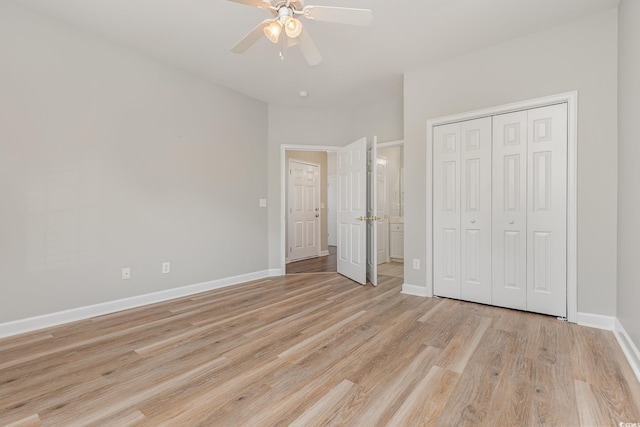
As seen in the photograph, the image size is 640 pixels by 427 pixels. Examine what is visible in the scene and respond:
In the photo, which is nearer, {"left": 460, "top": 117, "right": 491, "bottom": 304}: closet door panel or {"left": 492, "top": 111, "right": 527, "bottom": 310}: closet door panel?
{"left": 492, "top": 111, "right": 527, "bottom": 310}: closet door panel

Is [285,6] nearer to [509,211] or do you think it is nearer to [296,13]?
[296,13]

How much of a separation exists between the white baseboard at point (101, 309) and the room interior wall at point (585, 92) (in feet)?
12.2

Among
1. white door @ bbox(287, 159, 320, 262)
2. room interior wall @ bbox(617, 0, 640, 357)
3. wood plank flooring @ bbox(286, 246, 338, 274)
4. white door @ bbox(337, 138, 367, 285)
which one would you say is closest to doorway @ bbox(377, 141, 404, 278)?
wood plank flooring @ bbox(286, 246, 338, 274)

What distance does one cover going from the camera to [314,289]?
3.80m

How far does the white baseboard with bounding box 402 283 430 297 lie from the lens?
11.3 ft

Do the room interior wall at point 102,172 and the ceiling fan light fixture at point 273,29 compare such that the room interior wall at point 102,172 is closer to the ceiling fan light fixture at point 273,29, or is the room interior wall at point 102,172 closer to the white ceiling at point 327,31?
the white ceiling at point 327,31

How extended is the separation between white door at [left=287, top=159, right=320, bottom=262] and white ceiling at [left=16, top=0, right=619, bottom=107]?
272 centimetres

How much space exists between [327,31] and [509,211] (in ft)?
8.19

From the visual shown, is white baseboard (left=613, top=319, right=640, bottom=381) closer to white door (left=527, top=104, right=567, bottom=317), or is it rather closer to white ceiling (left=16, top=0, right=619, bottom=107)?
white door (left=527, top=104, right=567, bottom=317)

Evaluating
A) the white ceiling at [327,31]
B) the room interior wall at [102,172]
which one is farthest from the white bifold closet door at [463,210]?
the room interior wall at [102,172]

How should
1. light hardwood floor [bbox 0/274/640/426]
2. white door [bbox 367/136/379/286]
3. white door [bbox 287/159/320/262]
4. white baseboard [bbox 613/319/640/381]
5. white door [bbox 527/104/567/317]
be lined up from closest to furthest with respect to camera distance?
light hardwood floor [bbox 0/274/640/426]
white baseboard [bbox 613/319/640/381]
white door [bbox 527/104/567/317]
white door [bbox 367/136/379/286]
white door [bbox 287/159/320/262]

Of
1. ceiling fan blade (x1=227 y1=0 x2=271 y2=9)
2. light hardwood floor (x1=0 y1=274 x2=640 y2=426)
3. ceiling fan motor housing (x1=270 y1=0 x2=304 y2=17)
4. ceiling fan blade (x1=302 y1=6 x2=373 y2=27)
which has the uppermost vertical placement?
ceiling fan motor housing (x1=270 y1=0 x2=304 y2=17)

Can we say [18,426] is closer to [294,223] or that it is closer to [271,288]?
[271,288]

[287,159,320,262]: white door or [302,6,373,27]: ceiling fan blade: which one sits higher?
[302,6,373,27]: ceiling fan blade
